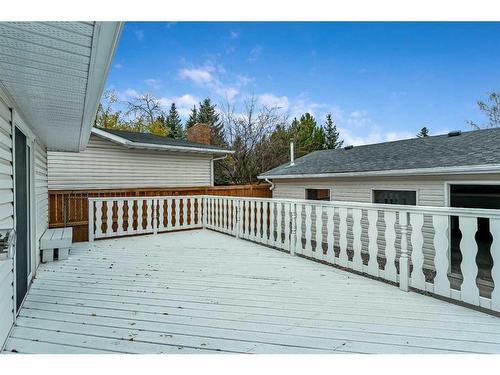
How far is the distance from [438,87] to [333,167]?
4420 millimetres

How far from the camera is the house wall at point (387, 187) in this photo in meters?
5.98

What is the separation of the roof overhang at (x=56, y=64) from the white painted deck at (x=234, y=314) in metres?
1.76

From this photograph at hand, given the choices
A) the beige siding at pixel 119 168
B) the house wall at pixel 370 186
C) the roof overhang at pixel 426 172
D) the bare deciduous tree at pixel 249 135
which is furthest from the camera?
the bare deciduous tree at pixel 249 135

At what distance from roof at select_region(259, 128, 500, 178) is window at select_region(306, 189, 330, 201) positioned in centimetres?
63

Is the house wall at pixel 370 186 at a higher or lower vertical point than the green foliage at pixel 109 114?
lower

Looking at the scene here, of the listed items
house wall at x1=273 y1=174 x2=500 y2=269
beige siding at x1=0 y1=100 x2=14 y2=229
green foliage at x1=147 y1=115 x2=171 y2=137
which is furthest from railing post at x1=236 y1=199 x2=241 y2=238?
green foliage at x1=147 y1=115 x2=171 y2=137

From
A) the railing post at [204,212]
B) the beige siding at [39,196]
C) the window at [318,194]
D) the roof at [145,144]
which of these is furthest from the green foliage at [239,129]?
the beige siding at [39,196]

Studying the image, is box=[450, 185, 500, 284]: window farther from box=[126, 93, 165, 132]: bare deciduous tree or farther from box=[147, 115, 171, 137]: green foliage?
box=[126, 93, 165, 132]: bare deciduous tree

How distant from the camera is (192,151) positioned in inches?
385

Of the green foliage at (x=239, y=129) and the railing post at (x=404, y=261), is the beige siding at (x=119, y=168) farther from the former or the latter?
the railing post at (x=404, y=261)

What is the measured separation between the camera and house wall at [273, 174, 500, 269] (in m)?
5.98
